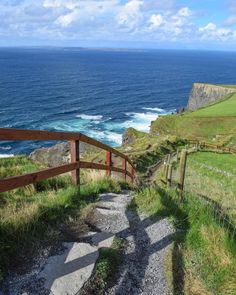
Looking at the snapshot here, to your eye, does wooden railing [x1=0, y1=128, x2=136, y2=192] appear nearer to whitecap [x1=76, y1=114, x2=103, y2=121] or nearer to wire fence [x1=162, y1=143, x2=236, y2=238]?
wire fence [x1=162, y1=143, x2=236, y2=238]

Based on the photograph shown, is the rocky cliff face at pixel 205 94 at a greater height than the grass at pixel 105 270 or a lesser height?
lesser

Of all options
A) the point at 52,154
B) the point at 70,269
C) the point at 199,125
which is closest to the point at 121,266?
the point at 70,269

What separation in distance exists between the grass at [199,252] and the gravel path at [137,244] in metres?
0.19

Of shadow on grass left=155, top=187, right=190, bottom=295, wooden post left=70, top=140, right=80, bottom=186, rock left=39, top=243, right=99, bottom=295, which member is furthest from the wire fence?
wooden post left=70, top=140, right=80, bottom=186

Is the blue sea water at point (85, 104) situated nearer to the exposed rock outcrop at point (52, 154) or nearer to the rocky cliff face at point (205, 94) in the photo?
the rocky cliff face at point (205, 94)

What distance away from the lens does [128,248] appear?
5918 millimetres

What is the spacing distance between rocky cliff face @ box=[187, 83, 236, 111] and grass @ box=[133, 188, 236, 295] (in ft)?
323

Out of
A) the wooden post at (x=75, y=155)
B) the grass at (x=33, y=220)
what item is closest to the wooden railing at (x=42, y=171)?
the wooden post at (x=75, y=155)

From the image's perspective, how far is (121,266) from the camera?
536 cm

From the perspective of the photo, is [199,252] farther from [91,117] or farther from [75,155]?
[91,117]

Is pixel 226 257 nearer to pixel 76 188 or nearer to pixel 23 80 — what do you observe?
pixel 76 188

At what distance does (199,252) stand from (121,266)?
118cm

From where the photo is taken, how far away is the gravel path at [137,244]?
5.02 m

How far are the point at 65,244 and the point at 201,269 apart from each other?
6.43 feet
